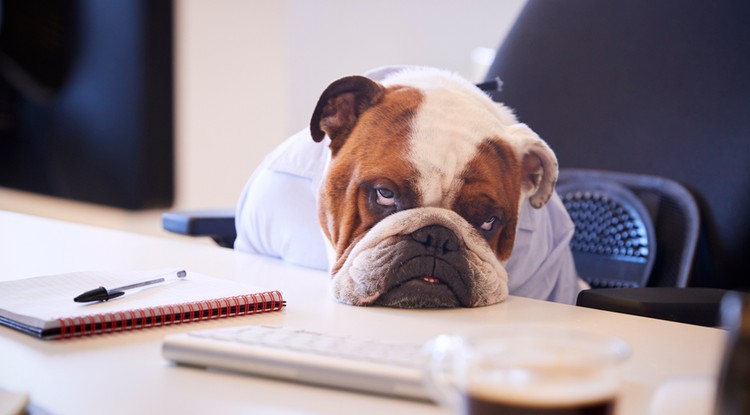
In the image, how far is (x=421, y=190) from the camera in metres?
0.90

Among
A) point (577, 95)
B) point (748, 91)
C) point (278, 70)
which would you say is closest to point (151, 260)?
point (577, 95)

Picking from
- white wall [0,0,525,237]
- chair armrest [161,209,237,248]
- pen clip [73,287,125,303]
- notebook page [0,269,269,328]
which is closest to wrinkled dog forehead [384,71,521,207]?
notebook page [0,269,269,328]

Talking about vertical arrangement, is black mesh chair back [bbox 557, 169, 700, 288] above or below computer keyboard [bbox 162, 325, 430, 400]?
below

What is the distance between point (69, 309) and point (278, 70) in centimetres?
213

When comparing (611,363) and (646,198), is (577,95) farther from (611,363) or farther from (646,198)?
(611,363)

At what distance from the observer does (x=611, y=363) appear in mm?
402

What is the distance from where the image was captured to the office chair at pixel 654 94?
4.04ft

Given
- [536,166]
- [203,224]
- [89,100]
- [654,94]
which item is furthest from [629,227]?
[89,100]

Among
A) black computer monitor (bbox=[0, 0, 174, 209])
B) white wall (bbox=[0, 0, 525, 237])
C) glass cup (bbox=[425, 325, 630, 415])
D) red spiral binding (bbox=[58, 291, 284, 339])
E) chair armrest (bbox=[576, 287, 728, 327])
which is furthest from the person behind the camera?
white wall (bbox=[0, 0, 525, 237])

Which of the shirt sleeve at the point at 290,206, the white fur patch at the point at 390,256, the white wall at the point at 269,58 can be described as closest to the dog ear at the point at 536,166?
the white fur patch at the point at 390,256

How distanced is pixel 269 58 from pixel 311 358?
234cm

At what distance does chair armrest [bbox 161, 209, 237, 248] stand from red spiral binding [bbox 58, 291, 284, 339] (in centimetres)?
47

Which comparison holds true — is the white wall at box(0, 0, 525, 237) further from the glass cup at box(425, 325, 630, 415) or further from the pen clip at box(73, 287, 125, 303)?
the glass cup at box(425, 325, 630, 415)

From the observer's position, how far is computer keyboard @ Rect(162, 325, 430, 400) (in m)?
0.58
